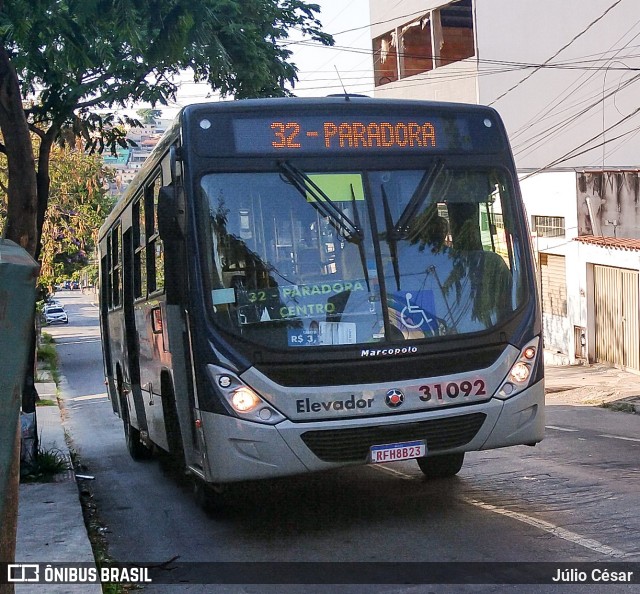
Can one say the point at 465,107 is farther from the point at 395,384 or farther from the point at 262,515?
the point at 262,515

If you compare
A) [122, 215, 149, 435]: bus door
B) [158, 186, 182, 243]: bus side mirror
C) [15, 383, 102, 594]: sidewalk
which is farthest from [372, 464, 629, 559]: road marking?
[122, 215, 149, 435]: bus door

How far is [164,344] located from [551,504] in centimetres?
331

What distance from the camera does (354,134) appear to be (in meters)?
7.27

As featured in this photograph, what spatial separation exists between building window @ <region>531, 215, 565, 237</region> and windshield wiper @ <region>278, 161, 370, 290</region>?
760 inches

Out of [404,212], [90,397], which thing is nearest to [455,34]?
[90,397]

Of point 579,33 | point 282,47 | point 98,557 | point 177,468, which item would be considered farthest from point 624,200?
point 98,557

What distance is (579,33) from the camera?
29.1m

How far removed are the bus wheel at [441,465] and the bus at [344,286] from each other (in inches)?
62.6

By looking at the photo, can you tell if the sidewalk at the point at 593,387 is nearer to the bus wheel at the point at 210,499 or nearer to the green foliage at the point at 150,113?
the green foliage at the point at 150,113

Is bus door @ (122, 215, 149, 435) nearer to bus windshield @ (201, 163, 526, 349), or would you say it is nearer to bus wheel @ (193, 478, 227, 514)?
bus wheel @ (193, 478, 227, 514)

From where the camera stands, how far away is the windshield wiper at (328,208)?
6980 millimetres

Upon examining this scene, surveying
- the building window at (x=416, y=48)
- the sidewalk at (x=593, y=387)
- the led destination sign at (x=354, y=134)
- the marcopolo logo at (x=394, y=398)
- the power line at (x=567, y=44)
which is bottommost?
the sidewalk at (x=593, y=387)

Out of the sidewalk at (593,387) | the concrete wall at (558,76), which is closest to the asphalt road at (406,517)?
the sidewalk at (593,387)

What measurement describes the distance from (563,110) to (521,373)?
23.8m
